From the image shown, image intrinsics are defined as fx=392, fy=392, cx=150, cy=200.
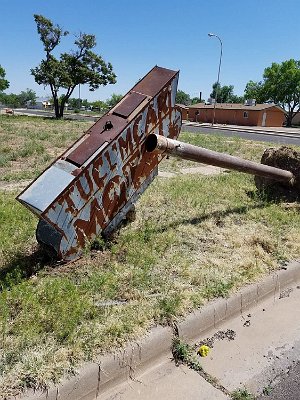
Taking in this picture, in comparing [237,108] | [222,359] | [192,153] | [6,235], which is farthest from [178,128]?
[237,108]

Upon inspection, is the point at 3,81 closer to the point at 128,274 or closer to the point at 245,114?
the point at 245,114

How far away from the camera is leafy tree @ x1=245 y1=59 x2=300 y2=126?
66.3 m

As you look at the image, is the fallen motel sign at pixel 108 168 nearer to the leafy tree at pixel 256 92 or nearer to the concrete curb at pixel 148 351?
the concrete curb at pixel 148 351

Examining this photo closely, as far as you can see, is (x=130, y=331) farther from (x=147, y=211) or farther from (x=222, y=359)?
(x=147, y=211)

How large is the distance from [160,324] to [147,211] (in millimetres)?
2599

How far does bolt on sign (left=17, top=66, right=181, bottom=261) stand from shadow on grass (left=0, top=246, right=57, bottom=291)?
10.2 inches

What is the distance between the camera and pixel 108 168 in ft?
11.5

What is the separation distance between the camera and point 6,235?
416 cm

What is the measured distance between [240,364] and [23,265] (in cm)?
203

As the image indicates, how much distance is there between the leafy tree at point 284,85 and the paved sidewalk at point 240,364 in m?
66.3

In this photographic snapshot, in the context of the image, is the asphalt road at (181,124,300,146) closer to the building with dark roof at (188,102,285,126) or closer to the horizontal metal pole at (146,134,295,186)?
the horizontal metal pole at (146,134,295,186)

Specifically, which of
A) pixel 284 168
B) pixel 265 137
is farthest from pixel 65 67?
pixel 284 168

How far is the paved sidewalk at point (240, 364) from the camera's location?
7.98 ft

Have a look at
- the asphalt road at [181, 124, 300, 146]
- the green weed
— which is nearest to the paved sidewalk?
the green weed
